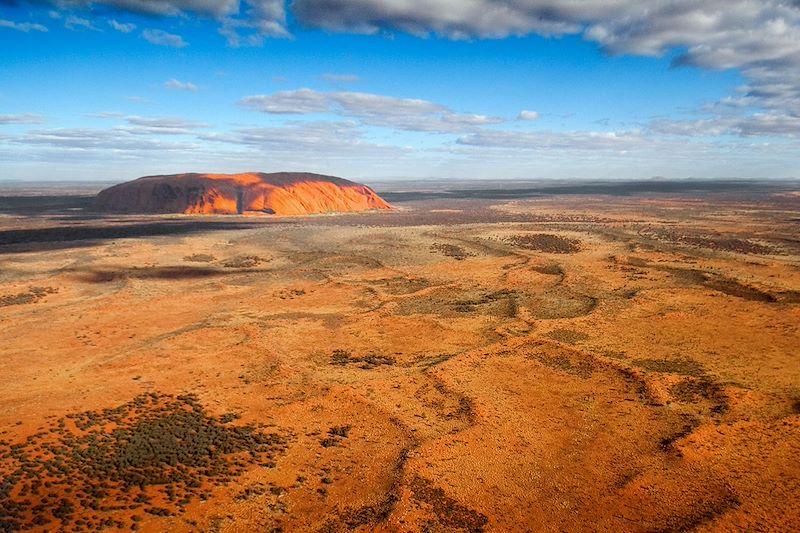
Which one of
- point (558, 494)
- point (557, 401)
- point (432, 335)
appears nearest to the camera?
point (558, 494)

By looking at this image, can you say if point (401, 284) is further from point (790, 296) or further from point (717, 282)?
point (790, 296)

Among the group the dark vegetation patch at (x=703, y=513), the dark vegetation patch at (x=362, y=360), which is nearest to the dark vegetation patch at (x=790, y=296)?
the dark vegetation patch at (x=703, y=513)

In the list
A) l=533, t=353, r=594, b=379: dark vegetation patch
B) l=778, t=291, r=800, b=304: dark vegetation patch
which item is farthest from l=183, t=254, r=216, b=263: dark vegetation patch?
l=778, t=291, r=800, b=304: dark vegetation patch

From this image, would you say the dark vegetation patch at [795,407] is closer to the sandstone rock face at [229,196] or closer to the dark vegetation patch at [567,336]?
the dark vegetation patch at [567,336]

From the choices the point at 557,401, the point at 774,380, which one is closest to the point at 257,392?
the point at 557,401

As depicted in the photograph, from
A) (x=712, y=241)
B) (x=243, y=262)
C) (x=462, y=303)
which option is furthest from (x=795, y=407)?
(x=712, y=241)

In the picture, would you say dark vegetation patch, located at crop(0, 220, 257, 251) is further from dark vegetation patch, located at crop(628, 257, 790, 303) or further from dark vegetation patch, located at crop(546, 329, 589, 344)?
dark vegetation patch, located at crop(628, 257, 790, 303)

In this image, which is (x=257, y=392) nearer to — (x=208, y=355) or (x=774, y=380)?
(x=208, y=355)
